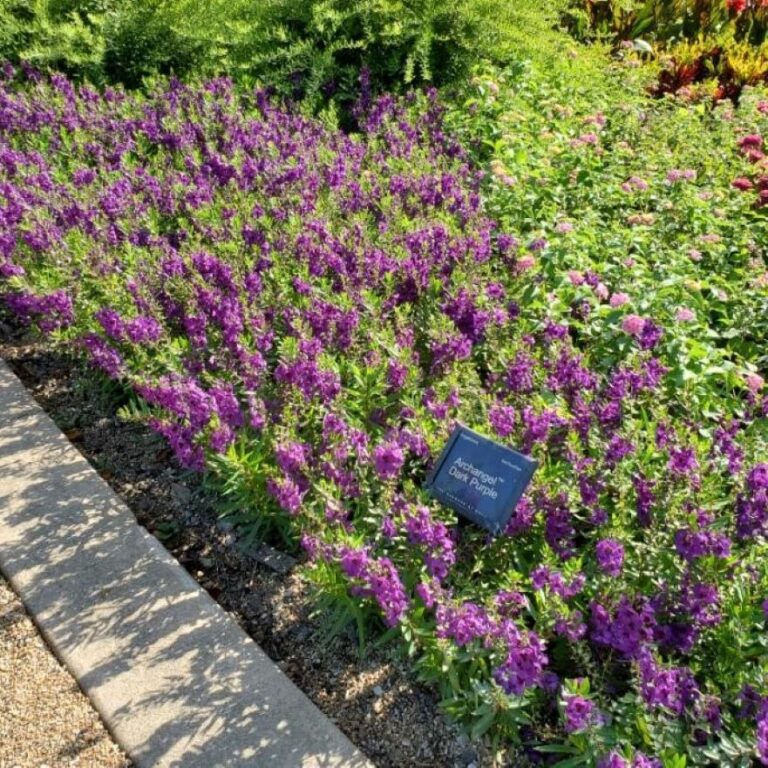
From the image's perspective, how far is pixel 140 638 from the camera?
2.69 metres

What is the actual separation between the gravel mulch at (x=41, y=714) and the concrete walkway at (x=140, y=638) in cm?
5

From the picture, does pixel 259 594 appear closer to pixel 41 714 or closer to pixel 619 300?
pixel 41 714

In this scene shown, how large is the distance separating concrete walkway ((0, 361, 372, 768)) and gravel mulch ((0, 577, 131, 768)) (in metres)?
0.05

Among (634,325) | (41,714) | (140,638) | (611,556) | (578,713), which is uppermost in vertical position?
(634,325)

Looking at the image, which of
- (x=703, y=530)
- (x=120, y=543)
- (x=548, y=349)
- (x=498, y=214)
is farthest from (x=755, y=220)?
(x=120, y=543)

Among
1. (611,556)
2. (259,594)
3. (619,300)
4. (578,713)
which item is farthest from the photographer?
(619,300)

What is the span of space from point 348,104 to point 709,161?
119 inches

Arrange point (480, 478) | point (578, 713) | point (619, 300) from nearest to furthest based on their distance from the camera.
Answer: point (578, 713) → point (480, 478) → point (619, 300)

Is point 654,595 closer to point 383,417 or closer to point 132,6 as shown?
point 383,417

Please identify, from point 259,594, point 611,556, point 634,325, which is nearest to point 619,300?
point 634,325

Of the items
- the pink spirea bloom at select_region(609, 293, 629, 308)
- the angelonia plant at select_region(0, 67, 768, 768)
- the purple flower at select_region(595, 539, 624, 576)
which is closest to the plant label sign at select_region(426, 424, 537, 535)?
the angelonia plant at select_region(0, 67, 768, 768)

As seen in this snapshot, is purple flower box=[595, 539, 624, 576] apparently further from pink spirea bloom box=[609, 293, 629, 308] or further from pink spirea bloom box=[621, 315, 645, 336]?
pink spirea bloom box=[609, 293, 629, 308]

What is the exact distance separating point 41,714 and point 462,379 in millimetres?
1894

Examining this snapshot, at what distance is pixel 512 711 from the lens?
2.19 metres
